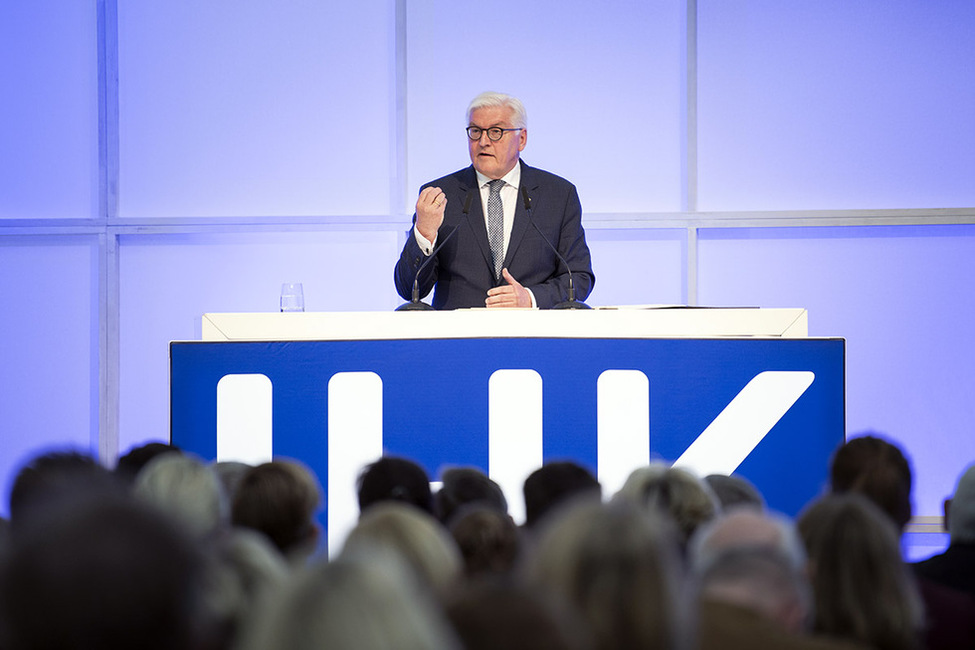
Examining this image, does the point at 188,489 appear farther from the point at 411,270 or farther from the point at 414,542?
the point at 411,270

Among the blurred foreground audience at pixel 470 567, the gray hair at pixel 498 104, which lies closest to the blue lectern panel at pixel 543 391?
the blurred foreground audience at pixel 470 567

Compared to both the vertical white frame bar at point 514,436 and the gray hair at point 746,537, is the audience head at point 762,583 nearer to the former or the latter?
the gray hair at point 746,537

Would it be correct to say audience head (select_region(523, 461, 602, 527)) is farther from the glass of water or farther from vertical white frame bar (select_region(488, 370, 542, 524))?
the glass of water

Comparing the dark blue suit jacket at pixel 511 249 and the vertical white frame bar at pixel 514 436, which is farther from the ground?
the dark blue suit jacket at pixel 511 249

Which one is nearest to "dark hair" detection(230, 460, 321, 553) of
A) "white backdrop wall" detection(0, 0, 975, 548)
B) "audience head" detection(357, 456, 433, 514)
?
"audience head" detection(357, 456, 433, 514)

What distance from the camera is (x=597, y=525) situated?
1229mm

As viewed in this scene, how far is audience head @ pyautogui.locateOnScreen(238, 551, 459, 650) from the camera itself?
3.05ft

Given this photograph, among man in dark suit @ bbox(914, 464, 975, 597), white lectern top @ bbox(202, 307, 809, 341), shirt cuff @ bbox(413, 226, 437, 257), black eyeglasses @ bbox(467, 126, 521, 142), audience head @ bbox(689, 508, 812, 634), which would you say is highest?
black eyeglasses @ bbox(467, 126, 521, 142)

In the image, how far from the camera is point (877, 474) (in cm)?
229

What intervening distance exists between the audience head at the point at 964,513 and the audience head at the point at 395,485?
1075 mm

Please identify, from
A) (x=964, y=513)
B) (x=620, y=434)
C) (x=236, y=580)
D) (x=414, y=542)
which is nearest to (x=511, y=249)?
(x=620, y=434)

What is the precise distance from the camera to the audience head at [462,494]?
2.34 meters

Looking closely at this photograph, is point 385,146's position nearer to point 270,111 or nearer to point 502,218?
point 270,111

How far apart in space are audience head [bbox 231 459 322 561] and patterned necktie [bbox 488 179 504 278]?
2.43 metres
